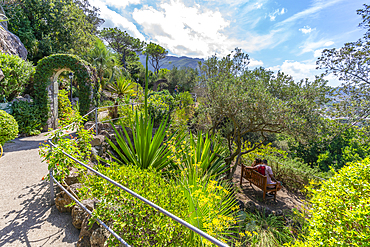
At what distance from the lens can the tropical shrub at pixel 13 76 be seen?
→ 5230 millimetres

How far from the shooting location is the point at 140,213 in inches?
54.4

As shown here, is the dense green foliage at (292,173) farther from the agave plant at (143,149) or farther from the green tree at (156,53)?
the green tree at (156,53)

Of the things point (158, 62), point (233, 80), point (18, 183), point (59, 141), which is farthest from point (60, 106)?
point (158, 62)

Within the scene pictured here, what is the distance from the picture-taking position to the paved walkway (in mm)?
1772

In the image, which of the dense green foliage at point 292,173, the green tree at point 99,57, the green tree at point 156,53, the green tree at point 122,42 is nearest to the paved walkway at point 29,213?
the dense green foliage at point 292,173

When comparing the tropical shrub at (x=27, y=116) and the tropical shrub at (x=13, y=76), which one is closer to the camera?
the tropical shrub at (x=13, y=76)

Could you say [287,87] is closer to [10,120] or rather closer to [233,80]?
[233,80]

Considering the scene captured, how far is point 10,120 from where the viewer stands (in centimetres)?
389

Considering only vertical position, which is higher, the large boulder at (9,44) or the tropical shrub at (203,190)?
the large boulder at (9,44)

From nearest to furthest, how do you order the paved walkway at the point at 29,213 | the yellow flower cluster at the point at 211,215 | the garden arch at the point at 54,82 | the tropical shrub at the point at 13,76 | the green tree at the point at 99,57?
the yellow flower cluster at the point at 211,215, the paved walkway at the point at 29,213, the tropical shrub at the point at 13,76, the garden arch at the point at 54,82, the green tree at the point at 99,57

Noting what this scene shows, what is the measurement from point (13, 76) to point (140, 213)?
7522mm

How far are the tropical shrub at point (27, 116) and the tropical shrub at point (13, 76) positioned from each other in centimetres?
48

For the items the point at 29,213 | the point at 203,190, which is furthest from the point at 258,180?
the point at 29,213

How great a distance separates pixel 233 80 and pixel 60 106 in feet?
25.7
